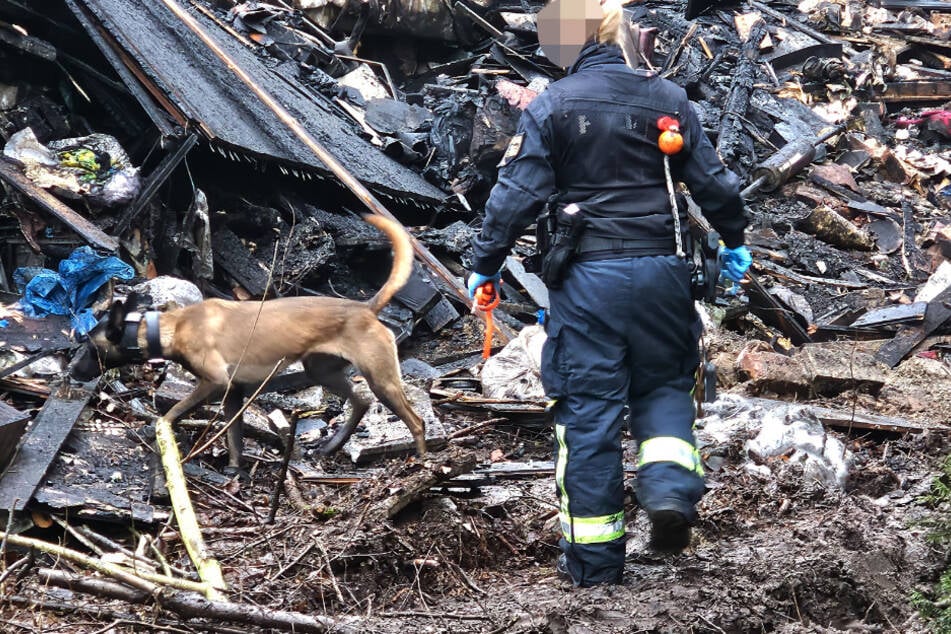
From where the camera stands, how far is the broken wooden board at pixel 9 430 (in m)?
4.65

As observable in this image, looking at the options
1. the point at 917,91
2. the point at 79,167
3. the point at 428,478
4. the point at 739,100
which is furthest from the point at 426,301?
the point at 917,91

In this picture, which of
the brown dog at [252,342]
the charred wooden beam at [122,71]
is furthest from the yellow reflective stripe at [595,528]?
the charred wooden beam at [122,71]

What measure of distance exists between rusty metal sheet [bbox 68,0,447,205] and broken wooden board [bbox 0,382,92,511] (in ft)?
8.91

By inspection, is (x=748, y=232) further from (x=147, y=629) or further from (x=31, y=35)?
(x=147, y=629)

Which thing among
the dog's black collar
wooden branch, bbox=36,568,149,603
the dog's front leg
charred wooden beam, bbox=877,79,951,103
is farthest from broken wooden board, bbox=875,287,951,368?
charred wooden beam, bbox=877,79,951,103

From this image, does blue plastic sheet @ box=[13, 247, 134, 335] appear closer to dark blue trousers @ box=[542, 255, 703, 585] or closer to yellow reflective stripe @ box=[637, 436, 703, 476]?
dark blue trousers @ box=[542, 255, 703, 585]

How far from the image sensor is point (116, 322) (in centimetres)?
538

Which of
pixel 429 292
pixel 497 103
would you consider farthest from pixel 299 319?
pixel 497 103

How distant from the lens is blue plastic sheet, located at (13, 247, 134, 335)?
6.54 metres

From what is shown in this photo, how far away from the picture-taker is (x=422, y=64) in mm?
13609

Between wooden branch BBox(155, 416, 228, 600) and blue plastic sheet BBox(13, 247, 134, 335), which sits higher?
wooden branch BBox(155, 416, 228, 600)

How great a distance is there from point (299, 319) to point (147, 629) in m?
2.74

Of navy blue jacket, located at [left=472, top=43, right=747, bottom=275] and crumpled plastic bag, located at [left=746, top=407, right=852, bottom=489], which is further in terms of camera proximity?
crumpled plastic bag, located at [left=746, top=407, right=852, bottom=489]

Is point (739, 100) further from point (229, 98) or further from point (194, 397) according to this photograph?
point (194, 397)
